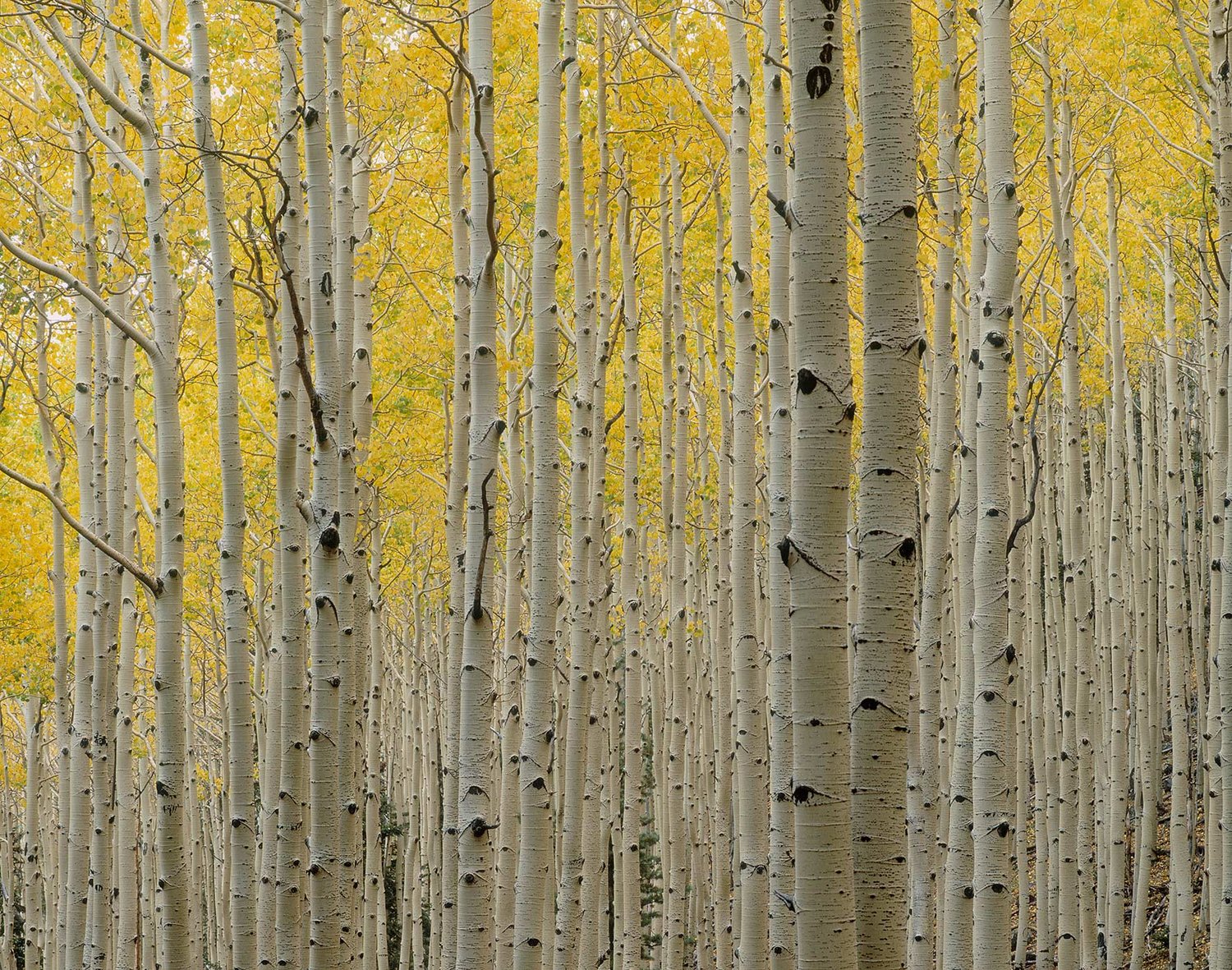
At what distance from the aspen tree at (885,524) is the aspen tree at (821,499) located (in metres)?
0.05

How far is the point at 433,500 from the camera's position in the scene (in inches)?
565

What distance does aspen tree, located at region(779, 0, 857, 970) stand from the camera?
206 centimetres

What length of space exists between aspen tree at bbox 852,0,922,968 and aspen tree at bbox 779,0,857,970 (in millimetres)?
51

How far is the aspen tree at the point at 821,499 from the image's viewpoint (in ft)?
6.77

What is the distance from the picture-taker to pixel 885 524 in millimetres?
2133

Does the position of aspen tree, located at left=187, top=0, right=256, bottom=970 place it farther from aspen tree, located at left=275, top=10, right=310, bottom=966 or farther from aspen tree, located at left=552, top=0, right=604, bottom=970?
aspen tree, located at left=552, top=0, right=604, bottom=970

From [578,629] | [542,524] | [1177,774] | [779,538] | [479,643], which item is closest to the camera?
[479,643]

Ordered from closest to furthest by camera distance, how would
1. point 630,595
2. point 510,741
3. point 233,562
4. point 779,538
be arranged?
point 779,538, point 233,562, point 510,741, point 630,595

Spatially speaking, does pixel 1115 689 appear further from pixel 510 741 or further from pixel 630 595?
pixel 510 741

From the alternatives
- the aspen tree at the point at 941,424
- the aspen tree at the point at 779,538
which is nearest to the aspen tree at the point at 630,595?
the aspen tree at the point at 941,424

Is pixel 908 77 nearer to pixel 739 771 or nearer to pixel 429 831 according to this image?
pixel 739 771

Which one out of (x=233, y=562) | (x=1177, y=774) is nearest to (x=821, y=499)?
(x=233, y=562)

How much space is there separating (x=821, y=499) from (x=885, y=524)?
129 millimetres

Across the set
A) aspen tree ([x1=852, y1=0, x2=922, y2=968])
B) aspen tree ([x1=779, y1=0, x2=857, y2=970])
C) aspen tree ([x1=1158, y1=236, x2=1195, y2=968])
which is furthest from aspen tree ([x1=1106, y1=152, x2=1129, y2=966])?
aspen tree ([x1=779, y1=0, x2=857, y2=970])
